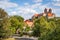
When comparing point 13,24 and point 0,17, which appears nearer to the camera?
point 0,17

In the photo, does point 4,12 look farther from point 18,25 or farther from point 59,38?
point 59,38

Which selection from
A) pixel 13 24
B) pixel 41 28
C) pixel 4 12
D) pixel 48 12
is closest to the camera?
pixel 41 28

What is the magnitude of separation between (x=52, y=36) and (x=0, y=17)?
97.7 feet

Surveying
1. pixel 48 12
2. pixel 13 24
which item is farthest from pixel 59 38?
pixel 48 12

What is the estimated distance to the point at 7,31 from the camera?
41.2 meters

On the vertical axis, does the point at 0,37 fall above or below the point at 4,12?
below

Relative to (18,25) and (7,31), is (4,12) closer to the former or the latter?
(7,31)

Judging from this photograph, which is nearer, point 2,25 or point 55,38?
point 55,38

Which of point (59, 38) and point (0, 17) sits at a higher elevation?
point (0, 17)

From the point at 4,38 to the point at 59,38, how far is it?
31546 mm

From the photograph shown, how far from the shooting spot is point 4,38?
42.8 meters

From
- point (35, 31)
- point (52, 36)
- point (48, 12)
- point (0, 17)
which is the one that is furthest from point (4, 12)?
point (48, 12)

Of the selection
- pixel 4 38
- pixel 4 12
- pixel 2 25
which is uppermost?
pixel 4 12

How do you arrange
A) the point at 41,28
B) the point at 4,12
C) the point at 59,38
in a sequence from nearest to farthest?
the point at 59,38
the point at 41,28
the point at 4,12
